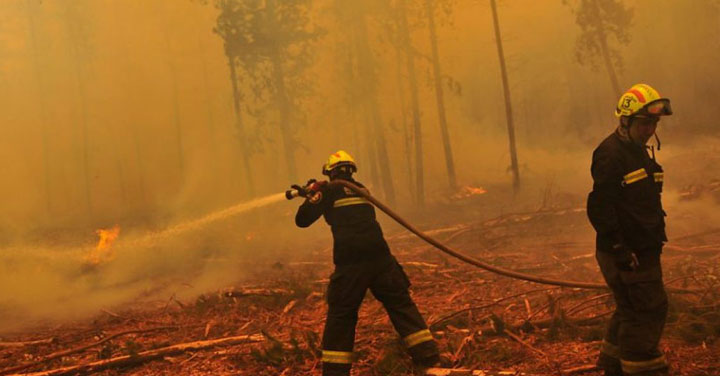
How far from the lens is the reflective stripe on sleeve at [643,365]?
129 inches

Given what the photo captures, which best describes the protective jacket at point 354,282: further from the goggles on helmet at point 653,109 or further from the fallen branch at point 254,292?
the fallen branch at point 254,292

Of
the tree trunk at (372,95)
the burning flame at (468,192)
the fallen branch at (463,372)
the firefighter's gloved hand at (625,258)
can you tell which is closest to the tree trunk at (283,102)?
the tree trunk at (372,95)

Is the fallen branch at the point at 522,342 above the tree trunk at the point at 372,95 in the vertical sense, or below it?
below

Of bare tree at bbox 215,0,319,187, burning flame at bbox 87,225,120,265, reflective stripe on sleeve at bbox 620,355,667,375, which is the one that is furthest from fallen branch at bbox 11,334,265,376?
bare tree at bbox 215,0,319,187

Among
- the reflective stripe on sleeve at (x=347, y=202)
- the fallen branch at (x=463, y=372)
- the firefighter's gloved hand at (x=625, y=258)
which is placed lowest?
the fallen branch at (x=463, y=372)

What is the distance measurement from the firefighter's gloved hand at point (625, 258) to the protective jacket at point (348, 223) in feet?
5.78

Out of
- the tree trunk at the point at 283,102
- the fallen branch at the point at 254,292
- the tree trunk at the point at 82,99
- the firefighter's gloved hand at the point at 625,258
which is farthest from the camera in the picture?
the tree trunk at the point at 82,99

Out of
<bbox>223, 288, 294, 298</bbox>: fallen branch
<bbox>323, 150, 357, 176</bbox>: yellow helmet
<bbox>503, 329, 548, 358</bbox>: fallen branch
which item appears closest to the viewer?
<bbox>503, 329, 548, 358</bbox>: fallen branch

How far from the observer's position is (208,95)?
34.1 m

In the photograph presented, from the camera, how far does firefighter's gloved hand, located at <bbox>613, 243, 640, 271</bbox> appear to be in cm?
325

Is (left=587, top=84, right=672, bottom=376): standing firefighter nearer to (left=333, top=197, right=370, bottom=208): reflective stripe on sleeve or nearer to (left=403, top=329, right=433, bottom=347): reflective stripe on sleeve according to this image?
(left=403, top=329, right=433, bottom=347): reflective stripe on sleeve

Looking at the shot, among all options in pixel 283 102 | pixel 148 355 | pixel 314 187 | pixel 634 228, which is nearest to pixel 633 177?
pixel 634 228

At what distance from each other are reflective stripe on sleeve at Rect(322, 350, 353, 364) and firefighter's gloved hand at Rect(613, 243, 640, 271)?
2105 mm

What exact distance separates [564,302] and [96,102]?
30.9 m
